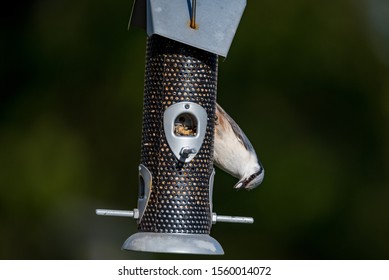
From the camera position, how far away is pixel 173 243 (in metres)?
5.64

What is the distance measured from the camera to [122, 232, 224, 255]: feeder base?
18.3 feet

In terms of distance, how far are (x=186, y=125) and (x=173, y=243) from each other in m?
0.56

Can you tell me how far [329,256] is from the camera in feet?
32.1

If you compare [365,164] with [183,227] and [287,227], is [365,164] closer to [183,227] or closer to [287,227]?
[287,227]

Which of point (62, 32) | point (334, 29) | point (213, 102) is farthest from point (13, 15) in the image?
point (213, 102)

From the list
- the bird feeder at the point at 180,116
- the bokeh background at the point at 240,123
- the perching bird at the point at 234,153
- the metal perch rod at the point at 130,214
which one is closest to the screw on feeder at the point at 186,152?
the bird feeder at the point at 180,116

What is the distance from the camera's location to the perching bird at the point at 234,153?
21.8ft

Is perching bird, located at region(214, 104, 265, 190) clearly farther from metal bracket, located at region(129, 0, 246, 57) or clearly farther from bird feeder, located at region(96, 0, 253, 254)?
metal bracket, located at region(129, 0, 246, 57)

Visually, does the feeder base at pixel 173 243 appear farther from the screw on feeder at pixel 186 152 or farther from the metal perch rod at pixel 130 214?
the screw on feeder at pixel 186 152

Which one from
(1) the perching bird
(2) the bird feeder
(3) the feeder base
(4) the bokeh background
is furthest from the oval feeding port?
(4) the bokeh background

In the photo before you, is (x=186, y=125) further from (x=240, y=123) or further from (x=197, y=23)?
(x=240, y=123)

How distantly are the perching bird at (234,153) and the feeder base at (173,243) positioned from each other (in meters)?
1.00

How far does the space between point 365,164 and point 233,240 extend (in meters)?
1.20

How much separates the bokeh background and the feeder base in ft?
12.0
